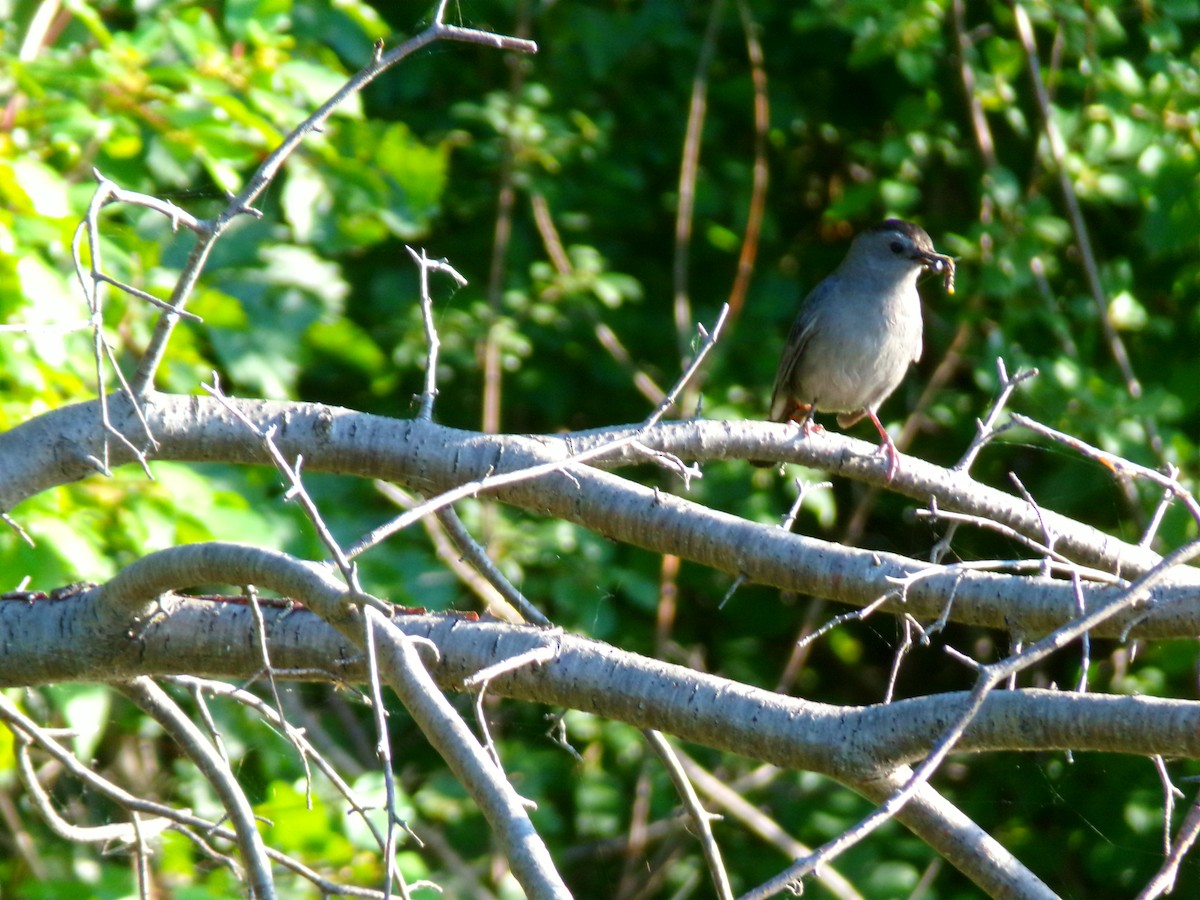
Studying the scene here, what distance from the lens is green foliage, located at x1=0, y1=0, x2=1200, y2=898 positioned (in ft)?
11.8

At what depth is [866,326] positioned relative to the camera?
4.44 metres

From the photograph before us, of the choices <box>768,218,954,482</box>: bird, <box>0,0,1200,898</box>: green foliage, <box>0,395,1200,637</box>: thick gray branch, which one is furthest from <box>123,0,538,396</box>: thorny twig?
<box>768,218,954,482</box>: bird

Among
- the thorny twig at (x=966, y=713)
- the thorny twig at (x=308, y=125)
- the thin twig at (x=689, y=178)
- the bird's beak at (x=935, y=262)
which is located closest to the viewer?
the thorny twig at (x=966, y=713)

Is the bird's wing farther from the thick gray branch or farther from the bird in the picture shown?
the thick gray branch

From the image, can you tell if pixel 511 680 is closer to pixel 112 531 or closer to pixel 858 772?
pixel 858 772

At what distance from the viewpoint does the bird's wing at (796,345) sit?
460 centimetres

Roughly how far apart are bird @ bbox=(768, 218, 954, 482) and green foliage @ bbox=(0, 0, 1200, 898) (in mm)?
485

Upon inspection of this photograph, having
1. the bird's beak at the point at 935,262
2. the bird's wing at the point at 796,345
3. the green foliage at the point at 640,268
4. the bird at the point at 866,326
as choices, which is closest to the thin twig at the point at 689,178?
the green foliage at the point at 640,268

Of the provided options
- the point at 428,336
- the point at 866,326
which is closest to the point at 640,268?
the point at 866,326

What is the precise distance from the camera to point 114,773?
5098mm

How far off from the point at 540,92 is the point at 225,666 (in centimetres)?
359

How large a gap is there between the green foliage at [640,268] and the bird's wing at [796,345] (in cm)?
31

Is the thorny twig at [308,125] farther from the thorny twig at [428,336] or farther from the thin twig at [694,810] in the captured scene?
the thin twig at [694,810]

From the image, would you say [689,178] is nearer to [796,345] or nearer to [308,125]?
[796,345]
